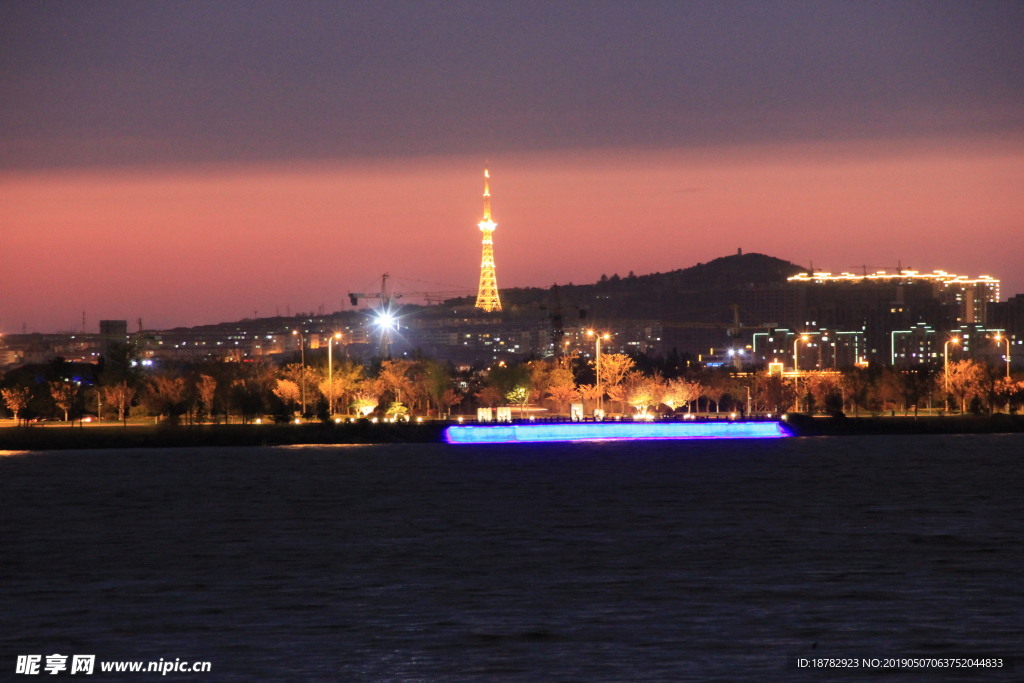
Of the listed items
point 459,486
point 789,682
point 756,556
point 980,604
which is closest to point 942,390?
point 459,486

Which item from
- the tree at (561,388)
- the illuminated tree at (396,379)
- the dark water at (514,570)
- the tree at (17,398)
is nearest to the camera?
the dark water at (514,570)

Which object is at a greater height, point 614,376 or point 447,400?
point 614,376

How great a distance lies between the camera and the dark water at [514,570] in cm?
2191

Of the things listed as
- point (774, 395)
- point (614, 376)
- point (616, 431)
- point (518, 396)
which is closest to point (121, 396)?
point (518, 396)

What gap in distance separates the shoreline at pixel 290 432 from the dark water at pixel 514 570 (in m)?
21.7

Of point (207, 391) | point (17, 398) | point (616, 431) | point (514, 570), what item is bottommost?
point (514, 570)

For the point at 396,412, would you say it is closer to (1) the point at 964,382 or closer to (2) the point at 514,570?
(1) the point at 964,382

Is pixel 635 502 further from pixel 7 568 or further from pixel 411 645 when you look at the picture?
pixel 411 645

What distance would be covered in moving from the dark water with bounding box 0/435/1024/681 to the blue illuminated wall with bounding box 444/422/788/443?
29.4 metres

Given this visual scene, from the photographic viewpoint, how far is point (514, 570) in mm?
31984

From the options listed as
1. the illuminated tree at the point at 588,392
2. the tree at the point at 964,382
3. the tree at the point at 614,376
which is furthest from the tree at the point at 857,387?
the illuminated tree at the point at 588,392

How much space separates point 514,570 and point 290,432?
2299 inches

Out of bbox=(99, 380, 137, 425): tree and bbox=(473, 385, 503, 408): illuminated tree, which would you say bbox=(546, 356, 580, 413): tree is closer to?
bbox=(473, 385, 503, 408): illuminated tree

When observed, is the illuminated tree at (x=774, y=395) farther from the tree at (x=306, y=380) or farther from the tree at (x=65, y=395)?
the tree at (x=65, y=395)
